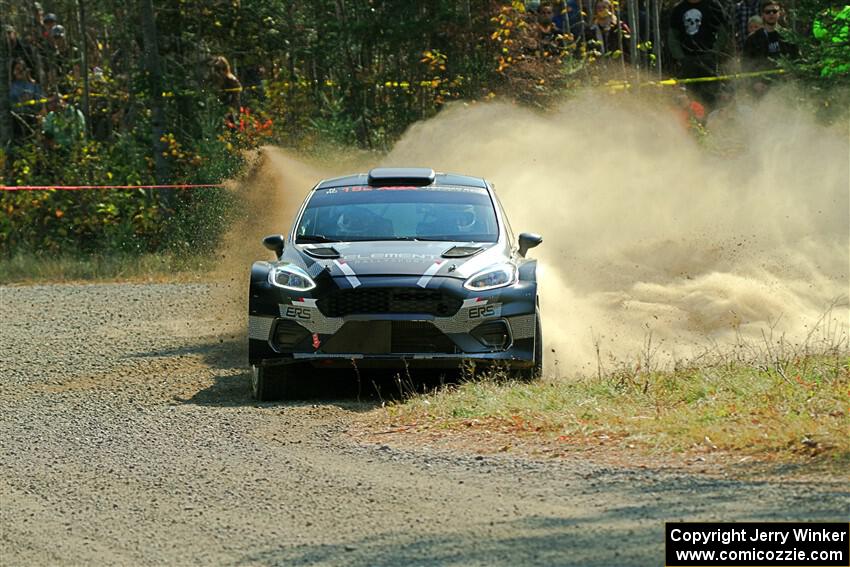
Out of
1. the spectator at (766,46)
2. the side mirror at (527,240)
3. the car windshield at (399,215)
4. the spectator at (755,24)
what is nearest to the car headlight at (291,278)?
the car windshield at (399,215)

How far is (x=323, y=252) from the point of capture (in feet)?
39.8

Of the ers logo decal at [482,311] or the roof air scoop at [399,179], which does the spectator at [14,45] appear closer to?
the roof air scoop at [399,179]

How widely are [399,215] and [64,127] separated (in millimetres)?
15794

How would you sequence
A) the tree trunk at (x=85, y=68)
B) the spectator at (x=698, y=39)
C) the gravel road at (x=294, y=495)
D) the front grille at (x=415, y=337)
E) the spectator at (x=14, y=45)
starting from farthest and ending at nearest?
the tree trunk at (x=85, y=68)
the spectator at (x=14, y=45)
the spectator at (x=698, y=39)
the front grille at (x=415, y=337)
the gravel road at (x=294, y=495)

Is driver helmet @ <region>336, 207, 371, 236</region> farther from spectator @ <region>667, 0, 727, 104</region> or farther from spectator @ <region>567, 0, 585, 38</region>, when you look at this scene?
spectator @ <region>567, 0, 585, 38</region>

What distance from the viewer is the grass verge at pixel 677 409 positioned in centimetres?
881

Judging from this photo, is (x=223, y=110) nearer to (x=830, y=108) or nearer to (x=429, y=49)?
(x=429, y=49)

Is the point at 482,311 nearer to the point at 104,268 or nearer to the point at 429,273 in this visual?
the point at 429,273

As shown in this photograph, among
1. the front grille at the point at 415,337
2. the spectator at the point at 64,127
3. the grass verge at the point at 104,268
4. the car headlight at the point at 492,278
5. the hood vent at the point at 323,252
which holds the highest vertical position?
the hood vent at the point at 323,252

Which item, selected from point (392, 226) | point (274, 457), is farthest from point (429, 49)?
point (274, 457)

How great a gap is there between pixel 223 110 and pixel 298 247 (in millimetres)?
15776

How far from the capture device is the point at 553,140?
21.9 m

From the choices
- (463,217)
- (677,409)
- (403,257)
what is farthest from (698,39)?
(677,409)

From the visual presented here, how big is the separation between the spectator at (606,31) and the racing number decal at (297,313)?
15165 mm
